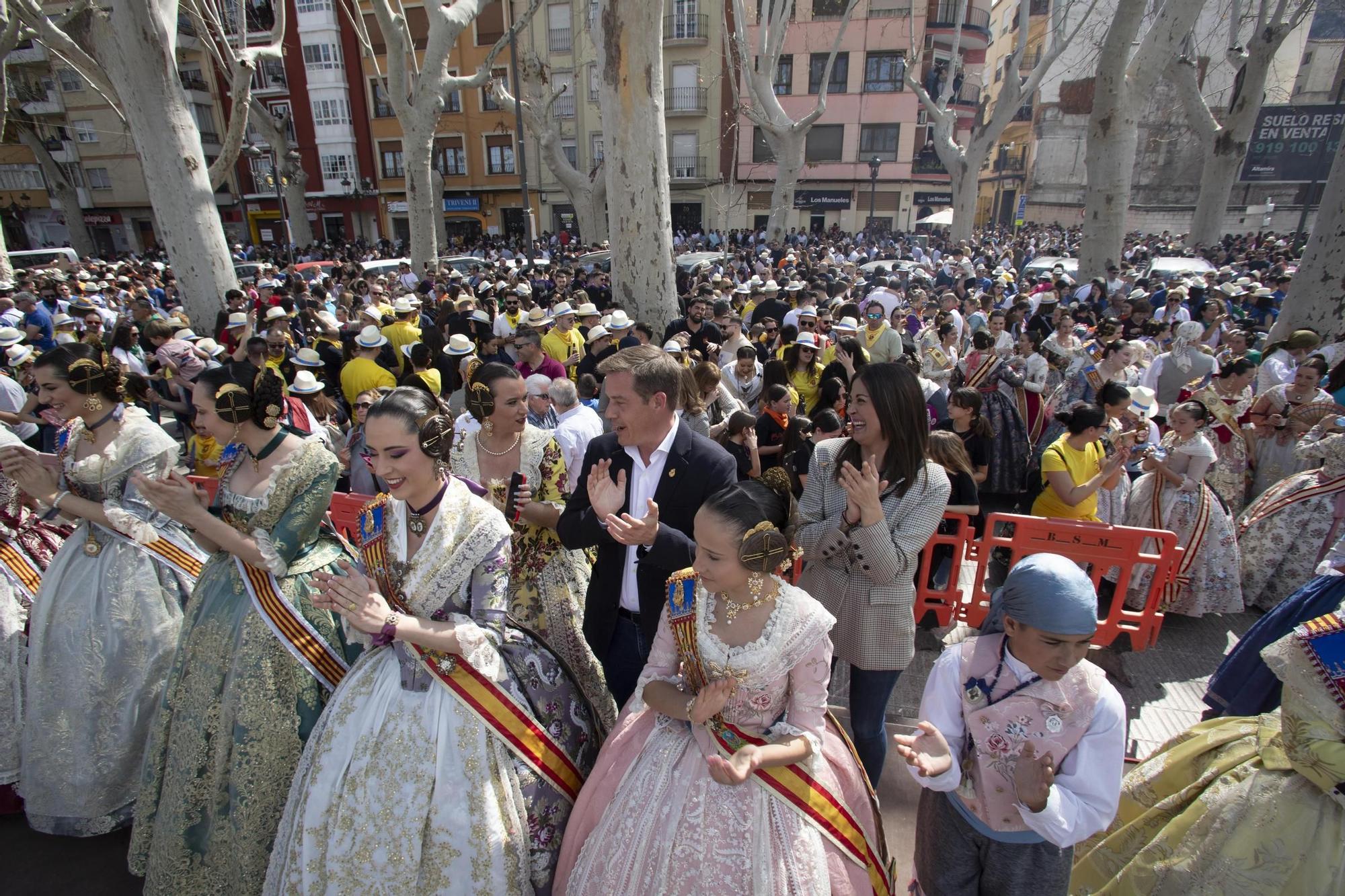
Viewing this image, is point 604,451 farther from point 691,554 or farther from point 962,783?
point 962,783

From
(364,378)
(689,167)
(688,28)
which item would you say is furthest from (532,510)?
(688,28)

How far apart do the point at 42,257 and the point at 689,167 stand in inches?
1001

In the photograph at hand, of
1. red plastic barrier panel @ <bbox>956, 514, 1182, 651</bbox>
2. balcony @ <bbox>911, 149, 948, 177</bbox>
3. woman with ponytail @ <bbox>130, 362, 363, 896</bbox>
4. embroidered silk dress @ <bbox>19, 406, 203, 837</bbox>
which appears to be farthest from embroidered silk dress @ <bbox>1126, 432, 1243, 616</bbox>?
balcony @ <bbox>911, 149, 948, 177</bbox>

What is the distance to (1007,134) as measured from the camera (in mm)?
46062

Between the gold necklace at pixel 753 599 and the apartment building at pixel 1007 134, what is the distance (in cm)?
4231

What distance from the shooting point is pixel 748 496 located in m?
2.02

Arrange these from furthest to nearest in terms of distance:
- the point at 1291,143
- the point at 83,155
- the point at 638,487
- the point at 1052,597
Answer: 1. the point at 83,155
2. the point at 1291,143
3. the point at 638,487
4. the point at 1052,597

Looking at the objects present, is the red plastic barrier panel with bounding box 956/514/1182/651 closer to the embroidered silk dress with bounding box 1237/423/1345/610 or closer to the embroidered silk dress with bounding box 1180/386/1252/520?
the embroidered silk dress with bounding box 1237/423/1345/610

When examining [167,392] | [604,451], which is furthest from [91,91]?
[604,451]

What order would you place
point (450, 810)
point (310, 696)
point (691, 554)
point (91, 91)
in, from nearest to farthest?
point (450, 810) → point (691, 554) → point (310, 696) → point (91, 91)

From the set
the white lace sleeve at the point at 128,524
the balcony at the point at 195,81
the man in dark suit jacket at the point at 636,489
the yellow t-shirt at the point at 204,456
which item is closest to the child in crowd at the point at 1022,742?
the man in dark suit jacket at the point at 636,489

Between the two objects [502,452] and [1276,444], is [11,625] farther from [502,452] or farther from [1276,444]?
[1276,444]

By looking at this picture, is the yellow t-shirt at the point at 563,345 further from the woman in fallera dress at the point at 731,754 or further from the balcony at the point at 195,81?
the balcony at the point at 195,81

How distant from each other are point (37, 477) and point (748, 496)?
10.2 ft
